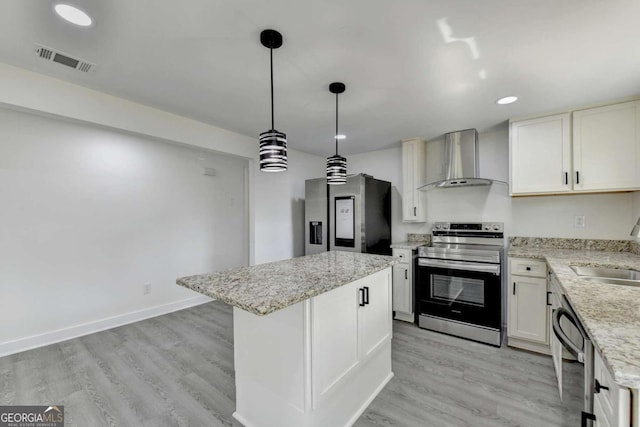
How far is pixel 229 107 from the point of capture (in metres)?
2.72

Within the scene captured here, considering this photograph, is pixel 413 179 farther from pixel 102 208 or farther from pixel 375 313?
pixel 102 208

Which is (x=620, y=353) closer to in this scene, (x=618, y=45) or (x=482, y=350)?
(x=618, y=45)

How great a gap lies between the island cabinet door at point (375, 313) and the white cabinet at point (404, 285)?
3.99 ft

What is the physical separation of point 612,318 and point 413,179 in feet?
9.18

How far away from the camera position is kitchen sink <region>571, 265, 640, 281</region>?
6.44ft

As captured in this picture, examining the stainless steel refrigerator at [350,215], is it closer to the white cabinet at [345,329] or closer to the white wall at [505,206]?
the white wall at [505,206]

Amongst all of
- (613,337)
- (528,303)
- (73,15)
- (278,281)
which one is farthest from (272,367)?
(528,303)

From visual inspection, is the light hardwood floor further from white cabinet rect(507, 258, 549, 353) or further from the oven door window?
the oven door window

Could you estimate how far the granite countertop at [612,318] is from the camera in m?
0.74

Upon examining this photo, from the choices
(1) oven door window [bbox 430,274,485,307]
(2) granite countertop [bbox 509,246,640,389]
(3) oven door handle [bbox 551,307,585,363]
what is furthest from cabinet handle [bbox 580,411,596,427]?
(1) oven door window [bbox 430,274,485,307]

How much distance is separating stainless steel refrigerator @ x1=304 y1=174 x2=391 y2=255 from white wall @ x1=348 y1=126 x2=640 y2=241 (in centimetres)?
A: 38

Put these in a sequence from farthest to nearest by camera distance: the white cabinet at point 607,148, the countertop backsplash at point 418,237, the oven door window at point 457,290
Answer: the countertop backsplash at point 418,237, the oven door window at point 457,290, the white cabinet at point 607,148

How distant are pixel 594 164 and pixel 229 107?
349cm

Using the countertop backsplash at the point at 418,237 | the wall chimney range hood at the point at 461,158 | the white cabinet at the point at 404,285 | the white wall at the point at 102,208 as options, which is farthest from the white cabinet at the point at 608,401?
the white wall at the point at 102,208
